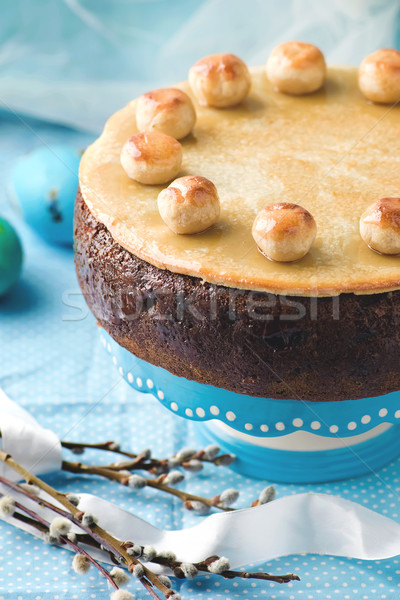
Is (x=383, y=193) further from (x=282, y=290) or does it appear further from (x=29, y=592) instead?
(x=29, y=592)

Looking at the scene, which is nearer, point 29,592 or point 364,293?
point 364,293

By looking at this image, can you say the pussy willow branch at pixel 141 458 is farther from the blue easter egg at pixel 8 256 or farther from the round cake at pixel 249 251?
the blue easter egg at pixel 8 256

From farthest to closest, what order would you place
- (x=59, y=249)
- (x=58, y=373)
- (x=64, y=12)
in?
(x=64, y=12) → (x=59, y=249) → (x=58, y=373)

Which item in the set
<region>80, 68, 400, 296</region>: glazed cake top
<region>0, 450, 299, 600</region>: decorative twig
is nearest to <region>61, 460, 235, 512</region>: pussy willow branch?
<region>0, 450, 299, 600</region>: decorative twig

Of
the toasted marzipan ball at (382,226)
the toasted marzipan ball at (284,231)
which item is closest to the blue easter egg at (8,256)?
the toasted marzipan ball at (284,231)

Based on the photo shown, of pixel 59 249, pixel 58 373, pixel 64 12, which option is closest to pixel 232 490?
pixel 58 373

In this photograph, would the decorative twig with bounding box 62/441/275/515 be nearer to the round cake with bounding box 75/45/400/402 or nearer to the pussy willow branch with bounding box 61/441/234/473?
the pussy willow branch with bounding box 61/441/234/473
